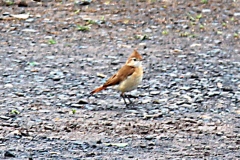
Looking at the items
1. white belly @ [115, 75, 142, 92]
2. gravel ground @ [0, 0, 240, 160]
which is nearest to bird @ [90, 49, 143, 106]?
white belly @ [115, 75, 142, 92]

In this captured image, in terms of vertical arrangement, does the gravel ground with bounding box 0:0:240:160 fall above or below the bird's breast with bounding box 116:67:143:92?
below

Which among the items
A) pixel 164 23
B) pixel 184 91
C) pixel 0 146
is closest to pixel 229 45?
pixel 164 23

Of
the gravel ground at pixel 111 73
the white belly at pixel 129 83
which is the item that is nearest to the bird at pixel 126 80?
the white belly at pixel 129 83

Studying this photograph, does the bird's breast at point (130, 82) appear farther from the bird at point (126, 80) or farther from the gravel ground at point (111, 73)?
the gravel ground at point (111, 73)

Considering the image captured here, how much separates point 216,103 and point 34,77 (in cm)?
274

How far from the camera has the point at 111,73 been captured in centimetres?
1042

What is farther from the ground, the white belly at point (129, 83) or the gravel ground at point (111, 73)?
the white belly at point (129, 83)

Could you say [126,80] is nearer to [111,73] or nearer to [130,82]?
[130,82]

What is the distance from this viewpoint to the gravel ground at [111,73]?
718cm

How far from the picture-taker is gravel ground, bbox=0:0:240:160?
7.18m

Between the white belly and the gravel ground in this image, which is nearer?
the gravel ground

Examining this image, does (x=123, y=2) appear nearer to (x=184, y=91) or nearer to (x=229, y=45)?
(x=229, y=45)

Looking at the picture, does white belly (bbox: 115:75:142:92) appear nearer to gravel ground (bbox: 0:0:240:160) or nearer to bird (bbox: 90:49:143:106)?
bird (bbox: 90:49:143:106)

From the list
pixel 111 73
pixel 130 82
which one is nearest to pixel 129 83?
pixel 130 82
